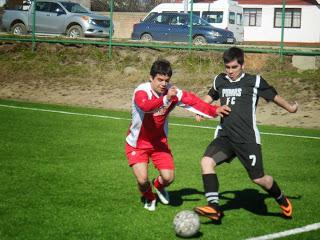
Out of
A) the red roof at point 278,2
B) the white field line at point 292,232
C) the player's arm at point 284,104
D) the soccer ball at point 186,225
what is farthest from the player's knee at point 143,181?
the red roof at point 278,2

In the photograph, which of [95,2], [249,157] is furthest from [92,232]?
[95,2]

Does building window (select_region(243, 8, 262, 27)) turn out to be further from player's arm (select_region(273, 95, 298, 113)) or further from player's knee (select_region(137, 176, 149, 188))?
player's knee (select_region(137, 176, 149, 188))

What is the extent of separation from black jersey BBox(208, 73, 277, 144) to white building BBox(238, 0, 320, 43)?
41904 millimetres

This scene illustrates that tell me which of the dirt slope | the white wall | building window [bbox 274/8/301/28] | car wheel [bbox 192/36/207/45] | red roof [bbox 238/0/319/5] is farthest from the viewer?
red roof [bbox 238/0/319/5]

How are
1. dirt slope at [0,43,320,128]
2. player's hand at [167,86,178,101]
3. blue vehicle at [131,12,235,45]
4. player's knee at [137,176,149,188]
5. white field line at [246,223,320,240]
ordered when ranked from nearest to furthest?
white field line at [246,223,320,240]
player's hand at [167,86,178,101]
player's knee at [137,176,149,188]
dirt slope at [0,43,320,128]
blue vehicle at [131,12,235,45]

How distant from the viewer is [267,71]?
21.2 meters

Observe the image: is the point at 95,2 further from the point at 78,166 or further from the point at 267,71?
the point at 78,166

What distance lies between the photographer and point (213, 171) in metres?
6.91

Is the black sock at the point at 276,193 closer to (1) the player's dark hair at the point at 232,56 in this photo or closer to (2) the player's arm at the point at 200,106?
(2) the player's arm at the point at 200,106

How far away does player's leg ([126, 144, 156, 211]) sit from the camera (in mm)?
Answer: 7195

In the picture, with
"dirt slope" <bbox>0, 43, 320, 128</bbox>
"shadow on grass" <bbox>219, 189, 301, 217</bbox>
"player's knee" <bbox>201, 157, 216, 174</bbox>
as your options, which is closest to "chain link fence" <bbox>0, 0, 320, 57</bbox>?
"dirt slope" <bbox>0, 43, 320, 128</bbox>

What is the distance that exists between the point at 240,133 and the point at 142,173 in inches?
48.3

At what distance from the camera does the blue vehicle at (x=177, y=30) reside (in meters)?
24.8

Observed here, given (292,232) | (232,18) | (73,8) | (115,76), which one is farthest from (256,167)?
→ (232,18)
